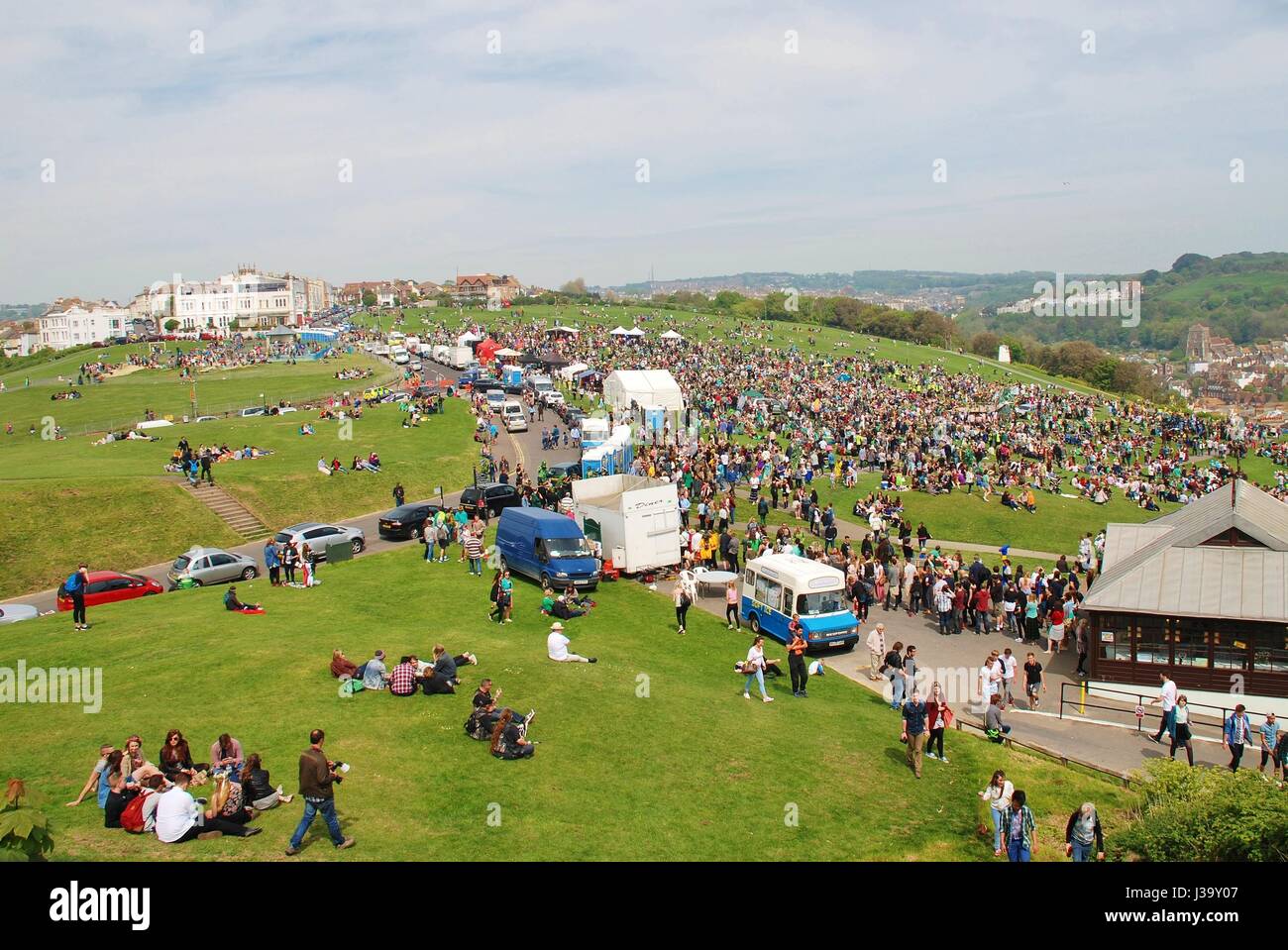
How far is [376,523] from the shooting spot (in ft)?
116

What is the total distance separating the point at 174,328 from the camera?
146625 millimetres

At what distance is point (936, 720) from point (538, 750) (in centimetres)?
712

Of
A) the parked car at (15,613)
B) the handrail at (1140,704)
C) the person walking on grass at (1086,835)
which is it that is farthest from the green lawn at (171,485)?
the person walking on grass at (1086,835)

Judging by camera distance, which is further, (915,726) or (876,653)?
(876,653)

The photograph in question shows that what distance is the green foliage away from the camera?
799 cm

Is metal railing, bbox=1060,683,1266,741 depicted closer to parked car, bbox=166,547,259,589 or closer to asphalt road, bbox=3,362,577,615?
asphalt road, bbox=3,362,577,615

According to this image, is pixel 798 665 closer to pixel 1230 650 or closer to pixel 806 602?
pixel 806 602

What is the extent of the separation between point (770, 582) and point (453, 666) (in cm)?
931

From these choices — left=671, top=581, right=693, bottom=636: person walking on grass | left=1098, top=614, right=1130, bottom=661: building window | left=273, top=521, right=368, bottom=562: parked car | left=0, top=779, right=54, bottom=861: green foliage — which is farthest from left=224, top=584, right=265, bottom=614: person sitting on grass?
left=1098, top=614, right=1130, bottom=661: building window

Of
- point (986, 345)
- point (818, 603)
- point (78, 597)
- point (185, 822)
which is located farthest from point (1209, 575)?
point (986, 345)

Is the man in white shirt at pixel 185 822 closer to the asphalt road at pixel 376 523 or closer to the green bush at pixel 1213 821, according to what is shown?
the green bush at pixel 1213 821

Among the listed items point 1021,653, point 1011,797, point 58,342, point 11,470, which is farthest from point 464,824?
point 58,342
